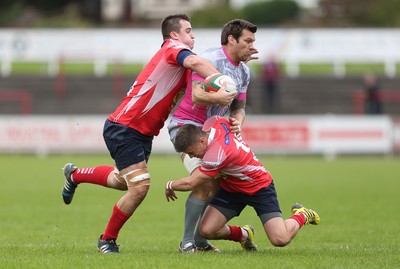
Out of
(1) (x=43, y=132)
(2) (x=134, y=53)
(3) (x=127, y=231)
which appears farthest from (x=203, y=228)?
(2) (x=134, y=53)

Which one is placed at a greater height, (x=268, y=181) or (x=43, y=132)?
(x=268, y=181)

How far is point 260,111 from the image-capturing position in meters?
33.8

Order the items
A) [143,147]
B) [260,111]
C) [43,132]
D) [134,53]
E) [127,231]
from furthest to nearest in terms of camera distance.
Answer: [134,53]
[260,111]
[43,132]
[127,231]
[143,147]

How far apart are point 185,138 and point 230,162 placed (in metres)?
0.50

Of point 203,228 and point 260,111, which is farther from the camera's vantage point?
point 260,111

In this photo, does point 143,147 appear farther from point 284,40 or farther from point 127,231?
Answer: point 284,40

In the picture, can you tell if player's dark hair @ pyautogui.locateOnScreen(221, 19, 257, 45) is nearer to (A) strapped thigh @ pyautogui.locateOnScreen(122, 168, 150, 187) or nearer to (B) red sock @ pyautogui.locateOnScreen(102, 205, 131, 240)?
(A) strapped thigh @ pyautogui.locateOnScreen(122, 168, 150, 187)

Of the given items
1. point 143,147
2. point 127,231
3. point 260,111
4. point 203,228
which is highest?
point 143,147

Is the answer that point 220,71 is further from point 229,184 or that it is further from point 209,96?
point 229,184

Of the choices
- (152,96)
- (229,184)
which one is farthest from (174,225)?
(152,96)

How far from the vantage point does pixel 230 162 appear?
9.07 m

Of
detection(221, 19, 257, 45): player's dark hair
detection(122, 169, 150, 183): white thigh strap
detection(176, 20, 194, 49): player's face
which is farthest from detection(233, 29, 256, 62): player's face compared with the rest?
detection(122, 169, 150, 183): white thigh strap

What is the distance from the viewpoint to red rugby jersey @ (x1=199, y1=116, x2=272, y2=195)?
8.98 metres

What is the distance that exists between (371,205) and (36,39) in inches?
910
